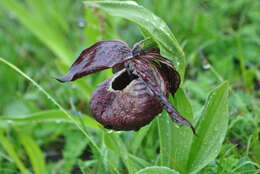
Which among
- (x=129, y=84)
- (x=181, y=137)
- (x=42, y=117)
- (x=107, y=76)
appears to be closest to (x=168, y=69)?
(x=129, y=84)

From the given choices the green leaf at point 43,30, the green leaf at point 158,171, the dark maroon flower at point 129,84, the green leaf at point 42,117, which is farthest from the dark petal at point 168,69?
the green leaf at point 43,30

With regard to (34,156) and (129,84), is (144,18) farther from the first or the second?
(34,156)

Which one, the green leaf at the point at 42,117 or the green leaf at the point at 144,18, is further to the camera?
the green leaf at the point at 42,117

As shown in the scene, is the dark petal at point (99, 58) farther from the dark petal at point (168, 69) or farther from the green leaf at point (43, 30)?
the green leaf at point (43, 30)

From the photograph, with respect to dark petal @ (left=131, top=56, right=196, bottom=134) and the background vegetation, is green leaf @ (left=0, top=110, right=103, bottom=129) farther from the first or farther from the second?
dark petal @ (left=131, top=56, right=196, bottom=134)

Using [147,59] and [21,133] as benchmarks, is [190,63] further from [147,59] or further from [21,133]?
[147,59]

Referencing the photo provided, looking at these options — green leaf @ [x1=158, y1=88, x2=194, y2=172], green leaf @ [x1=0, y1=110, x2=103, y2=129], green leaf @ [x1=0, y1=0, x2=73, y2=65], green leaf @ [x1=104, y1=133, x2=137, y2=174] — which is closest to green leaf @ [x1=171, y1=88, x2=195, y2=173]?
green leaf @ [x1=158, y1=88, x2=194, y2=172]
